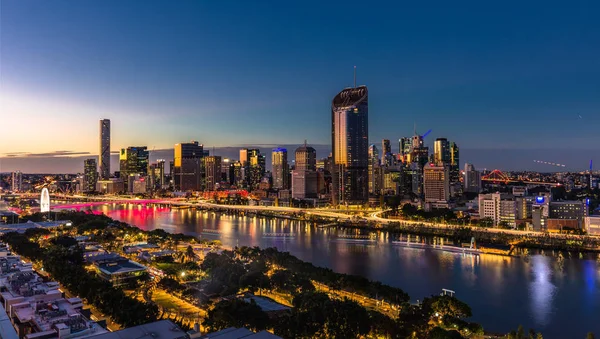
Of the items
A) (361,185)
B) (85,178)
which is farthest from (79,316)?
(85,178)

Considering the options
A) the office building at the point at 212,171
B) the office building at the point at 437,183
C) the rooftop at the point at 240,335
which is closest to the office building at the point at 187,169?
the office building at the point at 212,171

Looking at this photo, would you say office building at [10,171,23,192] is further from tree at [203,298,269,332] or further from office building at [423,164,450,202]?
tree at [203,298,269,332]

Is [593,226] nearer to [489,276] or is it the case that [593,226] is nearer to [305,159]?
[489,276]

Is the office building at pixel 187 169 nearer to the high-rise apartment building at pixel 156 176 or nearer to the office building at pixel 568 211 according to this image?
the high-rise apartment building at pixel 156 176

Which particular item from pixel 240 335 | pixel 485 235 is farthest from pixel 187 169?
pixel 240 335

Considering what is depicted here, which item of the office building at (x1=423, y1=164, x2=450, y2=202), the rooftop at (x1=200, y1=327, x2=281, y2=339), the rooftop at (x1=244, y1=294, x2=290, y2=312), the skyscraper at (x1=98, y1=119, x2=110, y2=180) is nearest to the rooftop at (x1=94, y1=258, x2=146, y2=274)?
the rooftop at (x1=244, y1=294, x2=290, y2=312)

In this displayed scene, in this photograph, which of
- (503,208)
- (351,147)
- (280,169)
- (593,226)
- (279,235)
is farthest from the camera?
(280,169)
